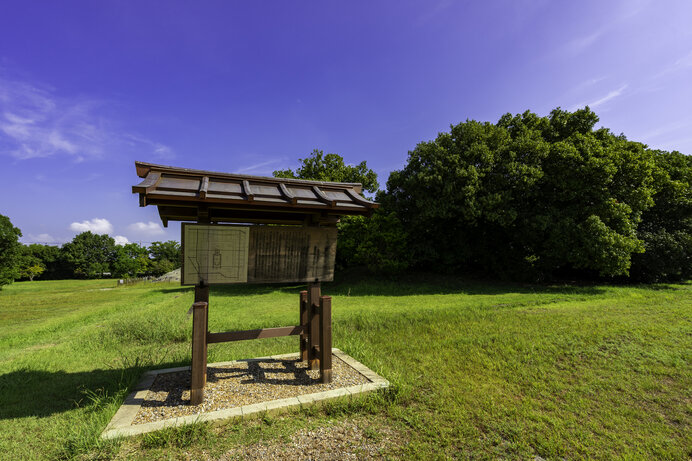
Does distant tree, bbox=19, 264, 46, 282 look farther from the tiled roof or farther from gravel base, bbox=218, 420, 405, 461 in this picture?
gravel base, bbox=218, 420, 405, 461

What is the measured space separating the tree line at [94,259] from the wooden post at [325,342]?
5147 cm

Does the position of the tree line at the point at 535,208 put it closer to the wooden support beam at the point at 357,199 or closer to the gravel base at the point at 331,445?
the wooden support beam at the point at 357,199

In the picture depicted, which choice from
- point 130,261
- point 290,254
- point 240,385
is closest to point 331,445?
point 240,385

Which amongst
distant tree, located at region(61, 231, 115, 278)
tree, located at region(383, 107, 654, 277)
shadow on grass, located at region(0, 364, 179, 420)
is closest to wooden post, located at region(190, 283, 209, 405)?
shadow on grass, located at region(0, 364, 179, 420)

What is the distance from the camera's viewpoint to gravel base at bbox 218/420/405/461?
8.94 feet

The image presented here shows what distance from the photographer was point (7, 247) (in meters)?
25.6

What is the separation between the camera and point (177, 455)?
8.95 ft

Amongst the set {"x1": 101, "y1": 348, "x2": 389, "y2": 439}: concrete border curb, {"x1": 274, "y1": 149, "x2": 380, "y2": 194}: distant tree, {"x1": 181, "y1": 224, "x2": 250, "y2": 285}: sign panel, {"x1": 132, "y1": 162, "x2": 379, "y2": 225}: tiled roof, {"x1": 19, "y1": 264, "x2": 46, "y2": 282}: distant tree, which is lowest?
{"x1": 19, "y1": 264, "x2": 46, "y2": 282}: distant tree

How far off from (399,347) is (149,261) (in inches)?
2178

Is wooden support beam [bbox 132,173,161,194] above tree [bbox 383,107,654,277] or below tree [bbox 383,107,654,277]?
below

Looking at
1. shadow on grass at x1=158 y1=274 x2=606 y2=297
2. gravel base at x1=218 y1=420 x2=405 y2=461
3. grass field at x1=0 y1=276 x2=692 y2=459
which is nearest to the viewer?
gravel base at x1=218 y1=420 x2=405 y2=461

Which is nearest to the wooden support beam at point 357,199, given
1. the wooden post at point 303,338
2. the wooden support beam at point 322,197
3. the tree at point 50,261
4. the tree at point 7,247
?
the wooden support beam at point 322,197

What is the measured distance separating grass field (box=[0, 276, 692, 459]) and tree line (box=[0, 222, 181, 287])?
4586cm

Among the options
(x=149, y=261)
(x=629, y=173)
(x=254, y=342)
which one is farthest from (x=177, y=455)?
(x=149, y=261)
